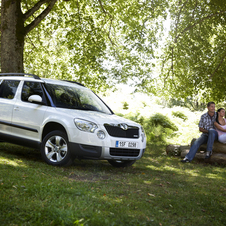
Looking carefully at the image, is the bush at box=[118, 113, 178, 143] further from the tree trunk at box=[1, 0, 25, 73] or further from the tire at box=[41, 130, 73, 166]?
the tire at box=[41, 130, 73, 166]

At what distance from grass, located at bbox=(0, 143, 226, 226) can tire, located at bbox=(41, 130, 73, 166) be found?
0.62 ft

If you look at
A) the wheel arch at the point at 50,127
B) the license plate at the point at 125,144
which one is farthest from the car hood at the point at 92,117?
the license plate at the point at 125,144

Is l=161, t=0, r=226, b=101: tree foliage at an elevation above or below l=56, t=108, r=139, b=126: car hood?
above

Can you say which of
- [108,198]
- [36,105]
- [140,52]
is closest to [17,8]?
[36,105]

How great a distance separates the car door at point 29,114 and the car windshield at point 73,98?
270 millimetres

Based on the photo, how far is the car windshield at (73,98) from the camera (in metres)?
7.04

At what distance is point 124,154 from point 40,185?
2446 mm

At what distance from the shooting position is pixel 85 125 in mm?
6180

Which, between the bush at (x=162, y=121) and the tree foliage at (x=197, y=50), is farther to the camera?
the bush at (x=162, y=121)

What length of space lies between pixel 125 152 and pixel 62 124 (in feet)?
5.02

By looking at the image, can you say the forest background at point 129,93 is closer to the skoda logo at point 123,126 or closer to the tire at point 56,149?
the tire at point 56,149

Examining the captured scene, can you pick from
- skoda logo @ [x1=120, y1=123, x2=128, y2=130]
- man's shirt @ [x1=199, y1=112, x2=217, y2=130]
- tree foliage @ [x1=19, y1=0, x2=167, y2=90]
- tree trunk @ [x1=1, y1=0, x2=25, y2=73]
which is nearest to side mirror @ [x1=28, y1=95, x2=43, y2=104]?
skoda logo @ [x1=120, y1=123, x2=128, y2=130]

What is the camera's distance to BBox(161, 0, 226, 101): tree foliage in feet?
45.0

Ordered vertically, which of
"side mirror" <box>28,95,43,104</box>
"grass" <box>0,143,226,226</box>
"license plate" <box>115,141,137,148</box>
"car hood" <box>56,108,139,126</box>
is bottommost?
"grass" <box>0,143,226,226</box>
